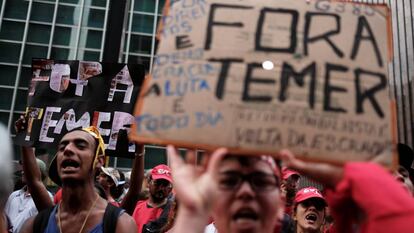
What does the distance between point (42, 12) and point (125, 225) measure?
81.5ft

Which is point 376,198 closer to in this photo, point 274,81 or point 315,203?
point 274,81

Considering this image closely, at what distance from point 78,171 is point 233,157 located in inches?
63.0

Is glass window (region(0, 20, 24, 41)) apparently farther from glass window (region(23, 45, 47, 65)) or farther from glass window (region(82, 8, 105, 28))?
glass window (region(82, 8, 105, 28))

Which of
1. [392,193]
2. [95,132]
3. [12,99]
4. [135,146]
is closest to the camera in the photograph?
[392,193]

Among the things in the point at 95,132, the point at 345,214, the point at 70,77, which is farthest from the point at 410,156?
the point at 70,77

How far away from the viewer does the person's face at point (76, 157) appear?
3.08 m

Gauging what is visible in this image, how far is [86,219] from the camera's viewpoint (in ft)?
9.78

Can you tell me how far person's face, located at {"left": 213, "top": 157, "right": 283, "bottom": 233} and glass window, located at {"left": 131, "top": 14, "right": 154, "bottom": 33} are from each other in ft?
86.8

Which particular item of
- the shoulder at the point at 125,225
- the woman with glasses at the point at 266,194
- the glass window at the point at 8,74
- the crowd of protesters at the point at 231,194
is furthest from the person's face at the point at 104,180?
the glass window at the point at 8,74

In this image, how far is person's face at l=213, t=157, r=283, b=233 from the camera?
181cm

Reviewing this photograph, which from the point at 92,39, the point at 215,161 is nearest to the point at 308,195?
the point at 215,161

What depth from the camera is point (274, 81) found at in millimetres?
1771

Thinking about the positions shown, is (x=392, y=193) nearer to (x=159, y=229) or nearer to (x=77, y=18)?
(x=159, y=229)

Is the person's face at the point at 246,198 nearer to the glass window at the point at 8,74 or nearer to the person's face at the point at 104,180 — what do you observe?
the person's face at the point at 104,180
